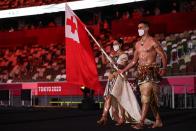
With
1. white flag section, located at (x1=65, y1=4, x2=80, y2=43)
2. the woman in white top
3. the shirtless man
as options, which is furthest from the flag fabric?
the shirtless man

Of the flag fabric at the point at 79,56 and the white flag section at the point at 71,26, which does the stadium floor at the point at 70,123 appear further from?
the white flag section at the point at 71,26

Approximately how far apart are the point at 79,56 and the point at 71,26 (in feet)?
1.78

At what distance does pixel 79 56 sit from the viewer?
7.85 metres

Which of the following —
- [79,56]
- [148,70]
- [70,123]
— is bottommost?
[70,123]

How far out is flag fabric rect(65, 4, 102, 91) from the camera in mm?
7840

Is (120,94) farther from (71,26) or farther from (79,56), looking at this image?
(71,26)

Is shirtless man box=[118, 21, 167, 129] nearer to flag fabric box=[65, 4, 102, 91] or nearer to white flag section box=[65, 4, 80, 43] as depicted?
flag fabric box=[65, 4, 102, 91]

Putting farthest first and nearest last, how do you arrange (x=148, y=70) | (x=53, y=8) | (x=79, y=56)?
(x=53, y=8), (x=79, y=56), (x=148, y=70)

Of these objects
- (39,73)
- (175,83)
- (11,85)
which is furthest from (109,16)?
(175,83)

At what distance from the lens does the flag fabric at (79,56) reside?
784cm

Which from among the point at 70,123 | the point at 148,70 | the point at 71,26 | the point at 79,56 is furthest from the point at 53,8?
the point at 148,70

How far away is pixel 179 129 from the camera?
223 inches

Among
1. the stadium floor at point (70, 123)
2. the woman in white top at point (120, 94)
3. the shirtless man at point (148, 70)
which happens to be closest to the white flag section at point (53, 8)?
the stadium floor at point (70, 123)

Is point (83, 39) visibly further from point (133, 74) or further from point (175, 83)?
point (133, 74)
